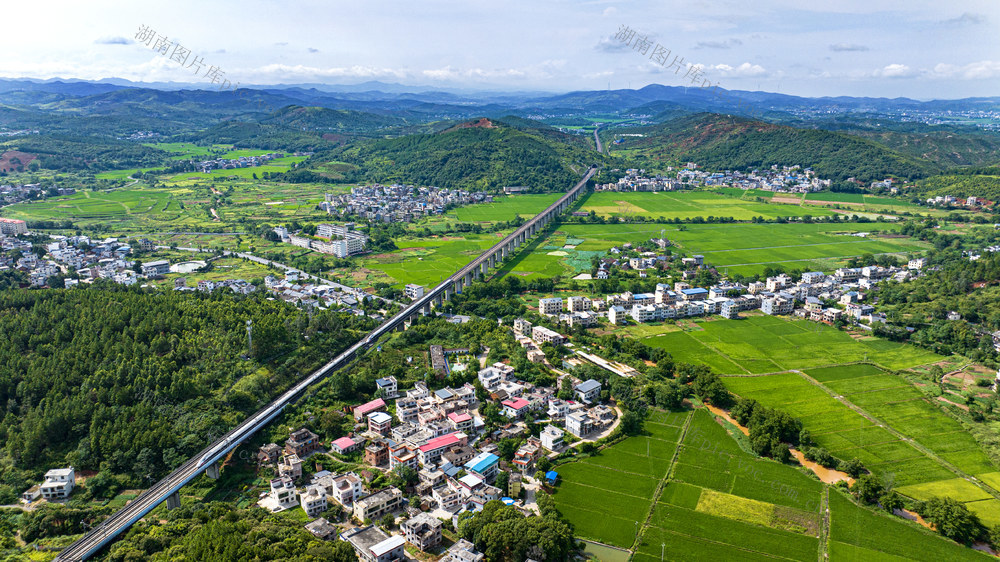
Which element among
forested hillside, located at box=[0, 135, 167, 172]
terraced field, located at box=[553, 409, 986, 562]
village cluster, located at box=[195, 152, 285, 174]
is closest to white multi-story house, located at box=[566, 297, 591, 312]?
terraced field, located at box=[553, 409, 986, 562]

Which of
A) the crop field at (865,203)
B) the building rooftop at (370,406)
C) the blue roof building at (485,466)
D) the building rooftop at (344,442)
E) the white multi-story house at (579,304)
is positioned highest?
the crop field at (865,203)

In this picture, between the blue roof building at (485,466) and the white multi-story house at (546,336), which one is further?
the white multi-story house at (546,336)

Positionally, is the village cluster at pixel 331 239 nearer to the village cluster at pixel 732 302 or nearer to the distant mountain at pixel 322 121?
the village cluster at pixel 732 302

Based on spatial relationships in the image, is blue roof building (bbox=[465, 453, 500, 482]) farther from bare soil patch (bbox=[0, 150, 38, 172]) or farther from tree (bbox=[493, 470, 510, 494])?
bare soil patch (bbox=[0, 150, 38, 172])

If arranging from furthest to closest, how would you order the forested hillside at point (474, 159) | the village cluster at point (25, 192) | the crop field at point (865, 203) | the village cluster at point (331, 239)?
1. the forested hillside at point (474, 159)
2. the village cluster at point (25, 192)
3. the crop field at point (865, 203)
4. the village cluster at point (331, 239)

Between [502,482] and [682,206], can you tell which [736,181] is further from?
[502,482]

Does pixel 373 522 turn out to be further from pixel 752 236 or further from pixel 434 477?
pixel 752 236

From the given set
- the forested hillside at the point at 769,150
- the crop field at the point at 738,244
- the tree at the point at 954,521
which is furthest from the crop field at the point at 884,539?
the forested hillside at the point at 769,150
